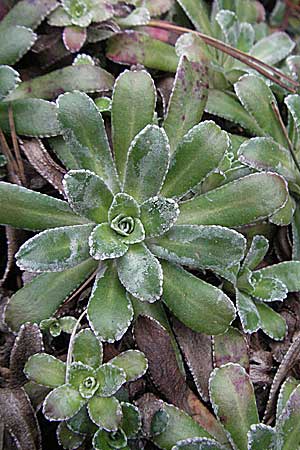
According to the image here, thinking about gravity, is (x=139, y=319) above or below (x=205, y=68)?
below

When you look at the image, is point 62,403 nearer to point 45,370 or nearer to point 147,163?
point 45,370

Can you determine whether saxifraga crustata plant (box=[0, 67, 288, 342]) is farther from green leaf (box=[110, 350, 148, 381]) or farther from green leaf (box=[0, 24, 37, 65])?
green leaf (box=[0, 24, 37, 65])

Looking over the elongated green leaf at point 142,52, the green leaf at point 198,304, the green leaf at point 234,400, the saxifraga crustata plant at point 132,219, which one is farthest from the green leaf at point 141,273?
the elongated green leaf at point 142,52

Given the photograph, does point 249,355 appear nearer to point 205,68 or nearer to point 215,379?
point 215,379

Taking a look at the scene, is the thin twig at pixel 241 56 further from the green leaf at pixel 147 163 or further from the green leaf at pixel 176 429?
the green leaf at pixel 176 429

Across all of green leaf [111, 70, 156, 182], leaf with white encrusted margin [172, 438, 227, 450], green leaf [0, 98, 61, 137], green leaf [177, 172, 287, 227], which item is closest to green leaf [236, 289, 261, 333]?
green leaf [177, 172, 287, 227]

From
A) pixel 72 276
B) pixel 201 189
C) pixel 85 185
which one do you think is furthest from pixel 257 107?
pixel 72 276

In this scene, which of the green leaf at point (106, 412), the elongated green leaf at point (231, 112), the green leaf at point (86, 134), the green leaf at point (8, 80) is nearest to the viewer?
the green leaf at point (106, 412)
